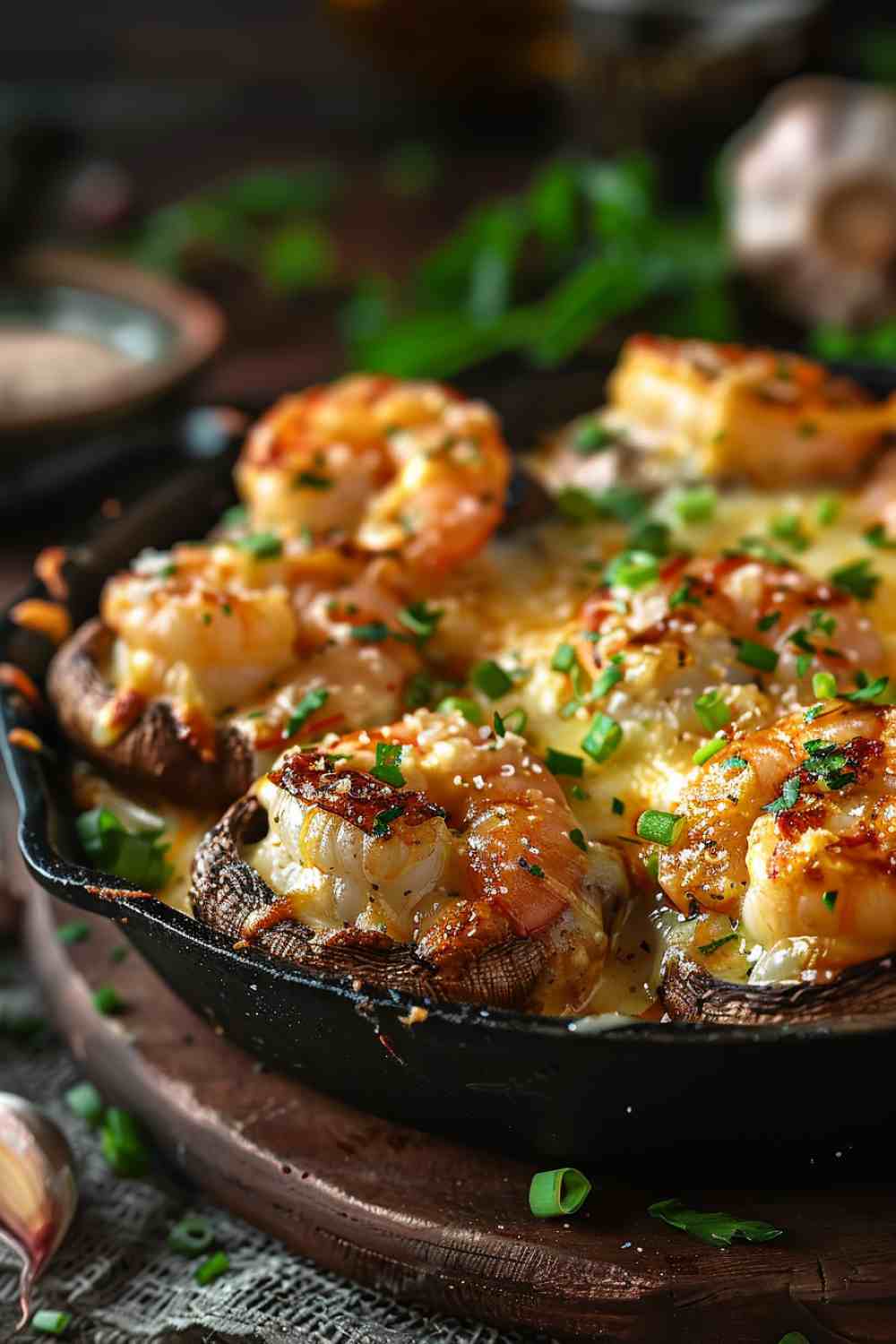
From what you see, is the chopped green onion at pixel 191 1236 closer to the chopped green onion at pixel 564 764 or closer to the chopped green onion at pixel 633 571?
the chopped green onion at pixel 564 764

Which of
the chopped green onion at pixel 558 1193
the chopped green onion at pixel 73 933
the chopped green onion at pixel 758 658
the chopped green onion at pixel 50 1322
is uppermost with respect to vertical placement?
the chopped green onion at pixel 758 658

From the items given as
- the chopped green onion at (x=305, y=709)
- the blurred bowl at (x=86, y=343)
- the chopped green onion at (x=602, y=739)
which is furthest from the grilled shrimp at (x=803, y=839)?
the blurred bowl at (x=86, y=343)

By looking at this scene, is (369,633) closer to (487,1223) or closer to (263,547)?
(263,547)

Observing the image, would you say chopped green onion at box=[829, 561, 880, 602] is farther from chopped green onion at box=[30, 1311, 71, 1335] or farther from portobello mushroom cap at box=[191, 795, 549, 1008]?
chopped green onion at box=[30, 1311, 71, 1335]

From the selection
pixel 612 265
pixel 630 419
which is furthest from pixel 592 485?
pixel 612 265

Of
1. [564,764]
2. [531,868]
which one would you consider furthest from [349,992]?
[564,764]

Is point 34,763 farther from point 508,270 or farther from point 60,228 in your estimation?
point 60,228
